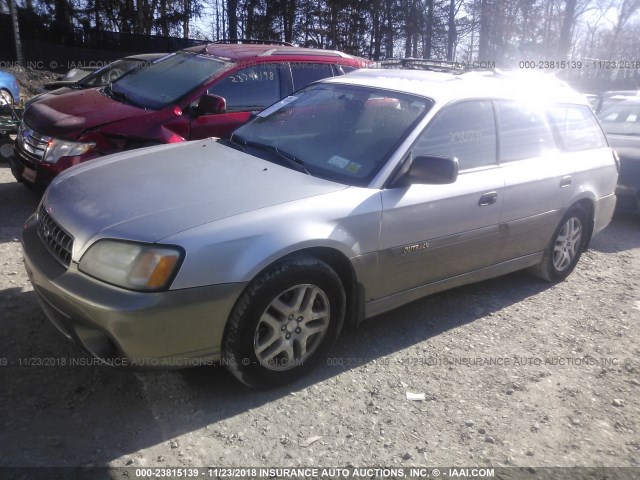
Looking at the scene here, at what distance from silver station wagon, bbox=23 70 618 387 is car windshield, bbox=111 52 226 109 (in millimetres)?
1732

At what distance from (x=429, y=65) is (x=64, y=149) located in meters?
3.41

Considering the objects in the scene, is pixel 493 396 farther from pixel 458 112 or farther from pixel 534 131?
pixel 534 131

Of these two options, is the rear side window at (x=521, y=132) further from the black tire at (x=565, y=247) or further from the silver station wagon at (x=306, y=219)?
the black tire at (x=565, y=247)

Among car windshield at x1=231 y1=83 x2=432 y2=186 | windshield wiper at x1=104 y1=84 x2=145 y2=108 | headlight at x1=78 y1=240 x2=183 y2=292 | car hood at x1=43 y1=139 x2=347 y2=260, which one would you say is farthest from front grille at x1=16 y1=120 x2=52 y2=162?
headlight at x1=78 y1=240 x2=183 y2=292

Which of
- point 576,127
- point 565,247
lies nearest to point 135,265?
point 565,247

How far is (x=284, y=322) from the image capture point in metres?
3.13

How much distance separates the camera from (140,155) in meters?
3.89

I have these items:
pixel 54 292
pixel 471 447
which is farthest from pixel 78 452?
pixel 471 447

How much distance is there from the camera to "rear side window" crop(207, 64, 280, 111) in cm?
592

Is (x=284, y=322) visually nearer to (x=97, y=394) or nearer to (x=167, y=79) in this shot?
(x=97, y=394)

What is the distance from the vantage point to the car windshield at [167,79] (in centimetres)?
574

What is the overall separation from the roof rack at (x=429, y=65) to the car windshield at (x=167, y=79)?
179cm

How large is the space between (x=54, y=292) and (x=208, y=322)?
79 centimetres

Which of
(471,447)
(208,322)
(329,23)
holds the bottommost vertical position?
(471,447)
